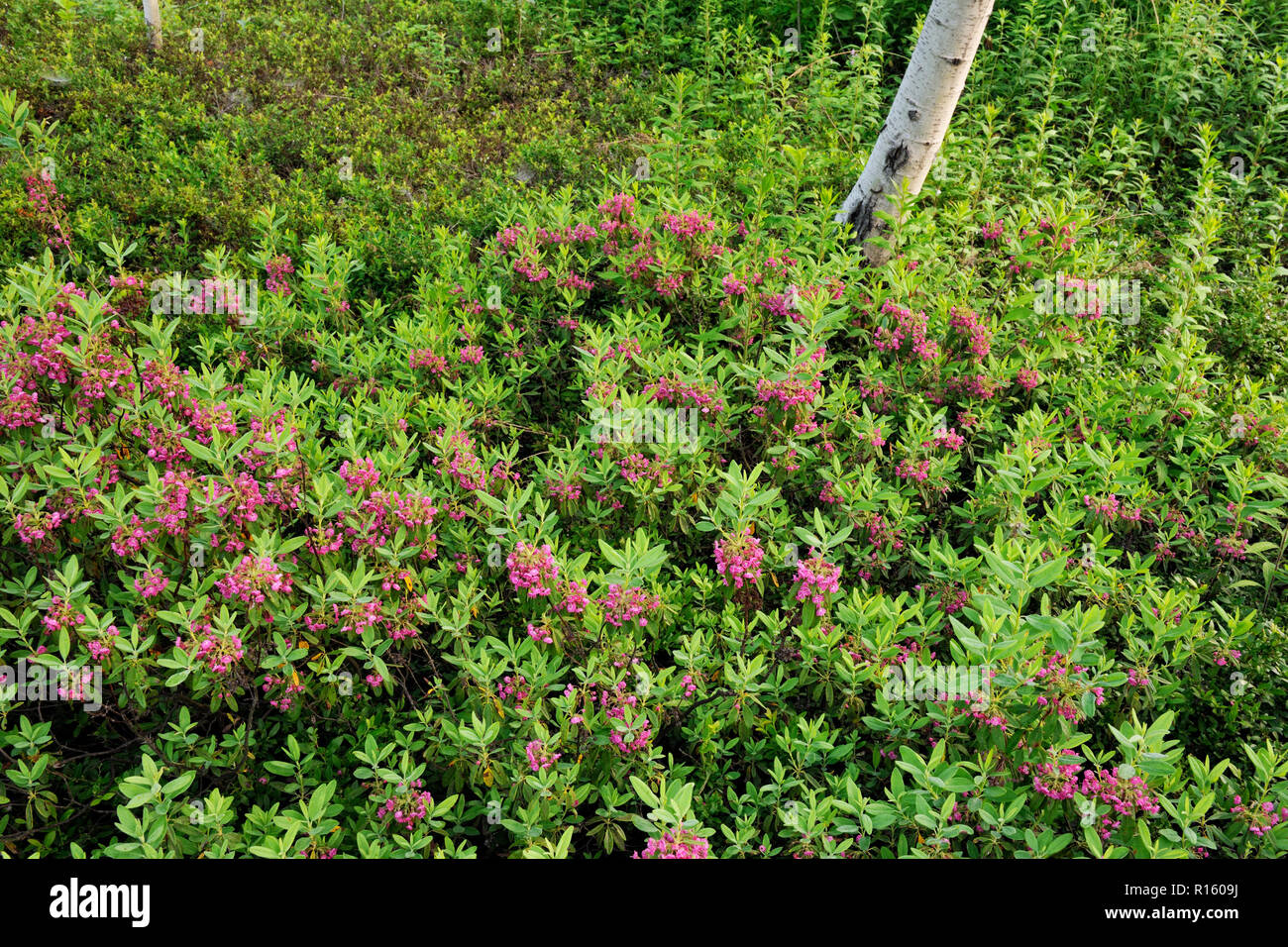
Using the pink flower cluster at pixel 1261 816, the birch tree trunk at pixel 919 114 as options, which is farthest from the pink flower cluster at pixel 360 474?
the pink flower cluster at pixel 1261 816

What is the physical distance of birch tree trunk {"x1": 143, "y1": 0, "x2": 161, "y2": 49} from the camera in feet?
27.5

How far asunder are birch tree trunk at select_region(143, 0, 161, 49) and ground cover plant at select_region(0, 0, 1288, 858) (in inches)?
52.3

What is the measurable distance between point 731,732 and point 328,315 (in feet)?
11.6

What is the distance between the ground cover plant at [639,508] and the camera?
3.51 metres

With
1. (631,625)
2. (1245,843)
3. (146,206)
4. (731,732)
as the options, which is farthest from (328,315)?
(1245,843)

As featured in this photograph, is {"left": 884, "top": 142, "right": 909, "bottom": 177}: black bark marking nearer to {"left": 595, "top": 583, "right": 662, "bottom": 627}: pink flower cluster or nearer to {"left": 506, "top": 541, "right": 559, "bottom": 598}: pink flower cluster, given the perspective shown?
{"left": 595, "top": 583, "right": 662, "bottom": 627}: pink flower cluster

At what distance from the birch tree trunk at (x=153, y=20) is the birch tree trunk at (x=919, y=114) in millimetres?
6522

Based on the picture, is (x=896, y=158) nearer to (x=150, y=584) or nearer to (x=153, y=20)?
(x=150, y=584)

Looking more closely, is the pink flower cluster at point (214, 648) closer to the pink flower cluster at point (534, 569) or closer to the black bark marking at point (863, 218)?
the pink flower cluster at point (534, 569)

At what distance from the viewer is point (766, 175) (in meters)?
6.07

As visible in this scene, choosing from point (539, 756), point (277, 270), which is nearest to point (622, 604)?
point (539, 756)

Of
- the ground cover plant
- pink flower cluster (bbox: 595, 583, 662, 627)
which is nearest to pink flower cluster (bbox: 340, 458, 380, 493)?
the ground cover plant

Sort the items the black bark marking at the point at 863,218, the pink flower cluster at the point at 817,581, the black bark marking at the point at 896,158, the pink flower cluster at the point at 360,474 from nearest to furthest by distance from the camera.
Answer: the pink flower cluster at the point at 817,581
the pink flower cluster at the point at 360,474
the black bark marking at the point at 896,158
the black bark marking at the point at 863,218

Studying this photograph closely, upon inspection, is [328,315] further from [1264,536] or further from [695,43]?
[1264,536]
